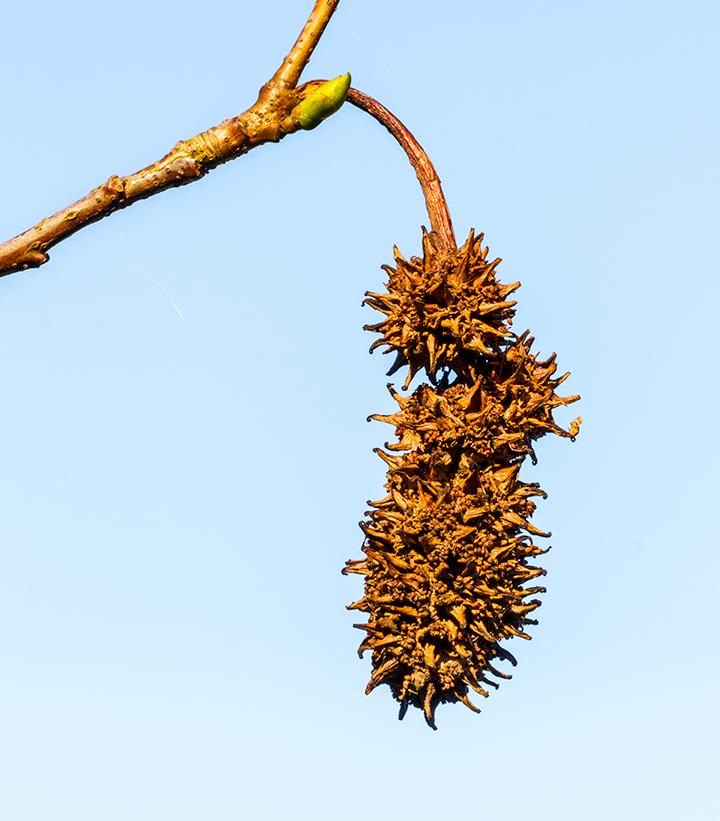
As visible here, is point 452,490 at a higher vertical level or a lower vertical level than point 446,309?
lower

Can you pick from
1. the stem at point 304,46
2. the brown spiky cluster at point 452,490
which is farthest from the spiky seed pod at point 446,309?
the stem at point 304,46

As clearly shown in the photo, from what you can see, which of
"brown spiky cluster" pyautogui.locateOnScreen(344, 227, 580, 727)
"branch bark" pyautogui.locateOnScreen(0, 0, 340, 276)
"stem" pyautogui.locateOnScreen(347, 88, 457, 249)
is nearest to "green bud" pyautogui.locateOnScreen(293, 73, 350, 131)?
"branch bark" pyautogui.locateOnScreen(0, 0, 340, 276)

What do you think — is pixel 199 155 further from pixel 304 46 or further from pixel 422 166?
pixel 422 166

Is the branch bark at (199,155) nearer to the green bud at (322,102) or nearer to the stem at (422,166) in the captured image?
the green bud at (322,102)

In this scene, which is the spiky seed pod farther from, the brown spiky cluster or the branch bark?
the branch bark

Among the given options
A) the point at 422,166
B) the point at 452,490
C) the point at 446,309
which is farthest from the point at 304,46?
the point at 452,490
